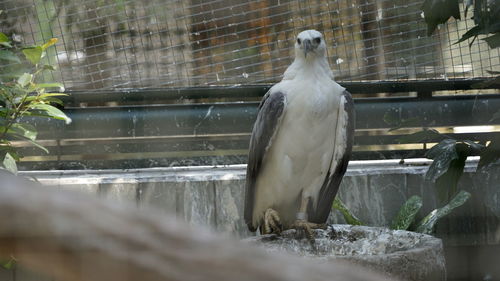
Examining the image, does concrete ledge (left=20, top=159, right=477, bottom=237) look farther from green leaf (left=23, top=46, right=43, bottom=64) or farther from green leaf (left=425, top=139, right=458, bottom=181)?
green leaf (left=23, top=46, right=43, bottom=64)

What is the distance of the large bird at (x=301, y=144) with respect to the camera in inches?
102

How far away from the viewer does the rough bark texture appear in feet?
1.50

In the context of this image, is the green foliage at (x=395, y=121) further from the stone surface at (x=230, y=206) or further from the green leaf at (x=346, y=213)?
the stone surface at (x=230, y=206)

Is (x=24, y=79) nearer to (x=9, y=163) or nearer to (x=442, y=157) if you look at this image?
(x=9, y=163)

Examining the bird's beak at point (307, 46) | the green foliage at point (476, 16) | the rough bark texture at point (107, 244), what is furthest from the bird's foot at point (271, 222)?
the rough bark texture at point (107, 244)

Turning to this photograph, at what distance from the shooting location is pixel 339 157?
2678 mm

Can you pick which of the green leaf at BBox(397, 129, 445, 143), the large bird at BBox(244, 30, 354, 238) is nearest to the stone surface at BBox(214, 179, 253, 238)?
the large bird at BBox(244, 30, 354, 238)

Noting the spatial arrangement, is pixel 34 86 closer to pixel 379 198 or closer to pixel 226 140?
pixel 226 140

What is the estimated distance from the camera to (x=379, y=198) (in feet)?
9.97

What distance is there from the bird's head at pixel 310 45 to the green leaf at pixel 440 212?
2.56 ft

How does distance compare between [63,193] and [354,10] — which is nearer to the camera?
[63,193]

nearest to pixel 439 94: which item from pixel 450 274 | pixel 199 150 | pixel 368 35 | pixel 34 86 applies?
pixel 368 35

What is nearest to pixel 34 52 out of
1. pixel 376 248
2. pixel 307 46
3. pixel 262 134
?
pixel 262 134

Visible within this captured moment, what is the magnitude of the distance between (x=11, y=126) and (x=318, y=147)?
3.54 ft
